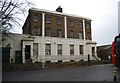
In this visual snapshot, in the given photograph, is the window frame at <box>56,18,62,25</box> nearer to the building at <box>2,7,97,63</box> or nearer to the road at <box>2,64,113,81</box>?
the building at <box>2,7,97,63</box>

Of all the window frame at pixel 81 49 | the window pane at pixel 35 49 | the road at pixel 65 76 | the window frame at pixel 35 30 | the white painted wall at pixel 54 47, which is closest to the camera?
the road at pixel 65 76

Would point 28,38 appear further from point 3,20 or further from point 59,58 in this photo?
point 3,20

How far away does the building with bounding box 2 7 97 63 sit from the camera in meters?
38.8

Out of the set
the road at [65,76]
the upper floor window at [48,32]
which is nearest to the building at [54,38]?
the upper floor window at [48,32]

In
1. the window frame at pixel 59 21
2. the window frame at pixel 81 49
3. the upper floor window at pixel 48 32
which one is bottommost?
the window frame at pixel 81 49

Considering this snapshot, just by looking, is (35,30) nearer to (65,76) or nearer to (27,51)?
(27,51)

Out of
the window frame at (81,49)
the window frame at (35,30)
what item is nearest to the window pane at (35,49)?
the window frame at (35,30)

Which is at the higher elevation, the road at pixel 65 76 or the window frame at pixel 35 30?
the window frame at pixel 35 30

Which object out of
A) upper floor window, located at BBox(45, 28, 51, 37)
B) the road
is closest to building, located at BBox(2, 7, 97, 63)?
upper floor window, located at BBox(45, 28, 51, 37)

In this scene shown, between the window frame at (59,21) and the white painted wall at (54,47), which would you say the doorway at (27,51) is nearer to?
the white painted wall at (54,47)

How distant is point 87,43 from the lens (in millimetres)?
47281

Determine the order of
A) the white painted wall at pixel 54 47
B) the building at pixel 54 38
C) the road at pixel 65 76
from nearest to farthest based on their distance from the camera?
the road at pixel 65 76 → the white painted wall at pixel 54 47 → the building at pixel 54 38

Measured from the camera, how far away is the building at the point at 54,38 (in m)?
38.8

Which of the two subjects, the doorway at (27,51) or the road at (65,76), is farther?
the doorway at (27,51)
